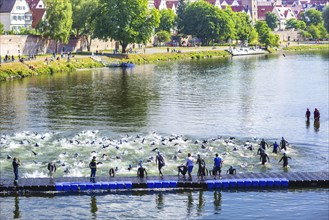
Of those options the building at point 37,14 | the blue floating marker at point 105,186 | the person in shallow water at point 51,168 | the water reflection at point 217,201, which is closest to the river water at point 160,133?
the water reflection at point 217,201

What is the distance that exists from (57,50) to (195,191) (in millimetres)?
102697

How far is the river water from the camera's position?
37.4 meters

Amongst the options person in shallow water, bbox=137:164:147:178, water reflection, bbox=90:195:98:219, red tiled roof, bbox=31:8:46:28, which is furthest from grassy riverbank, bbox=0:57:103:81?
water reflection, bbox=90:195:98:219

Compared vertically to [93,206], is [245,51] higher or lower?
higher

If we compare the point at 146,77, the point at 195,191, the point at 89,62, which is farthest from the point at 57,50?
the point at 195,191

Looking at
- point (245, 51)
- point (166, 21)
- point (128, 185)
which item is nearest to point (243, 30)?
point (245, 51)

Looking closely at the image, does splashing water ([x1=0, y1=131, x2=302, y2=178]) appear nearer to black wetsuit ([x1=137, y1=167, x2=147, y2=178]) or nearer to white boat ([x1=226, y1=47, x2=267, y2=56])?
black wetsuit ([x1=137, y1=167, x2=147, y2=178])

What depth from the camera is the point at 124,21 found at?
452 ft

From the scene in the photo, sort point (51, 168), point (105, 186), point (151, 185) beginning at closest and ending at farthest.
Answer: point (105, 186) < point (151, 185) < point (51, 168)

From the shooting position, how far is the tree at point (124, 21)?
451ft

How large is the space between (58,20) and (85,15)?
15975mm

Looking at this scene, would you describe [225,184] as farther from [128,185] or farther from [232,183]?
[128,185]

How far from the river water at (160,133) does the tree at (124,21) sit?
32.5 metres

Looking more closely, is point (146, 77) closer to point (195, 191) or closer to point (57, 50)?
point (57, 50)
